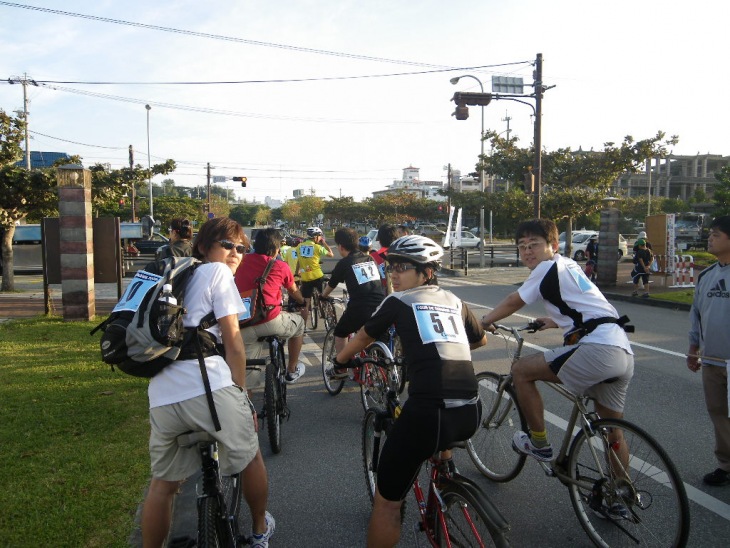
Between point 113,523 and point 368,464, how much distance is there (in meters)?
1.57

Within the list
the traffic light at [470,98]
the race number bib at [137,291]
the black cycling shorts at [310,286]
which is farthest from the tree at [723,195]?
the race number bib at [137,291]

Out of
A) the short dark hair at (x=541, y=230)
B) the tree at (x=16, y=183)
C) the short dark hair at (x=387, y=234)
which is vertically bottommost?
the short dark hair at (x=387, y=234)

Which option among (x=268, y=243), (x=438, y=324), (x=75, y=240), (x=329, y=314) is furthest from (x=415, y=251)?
(x=75, y=240)

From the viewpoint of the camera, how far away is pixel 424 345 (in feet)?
8.52

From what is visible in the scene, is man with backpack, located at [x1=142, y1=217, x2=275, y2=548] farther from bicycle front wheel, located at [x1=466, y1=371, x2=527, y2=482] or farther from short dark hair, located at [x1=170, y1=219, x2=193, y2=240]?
short dark hair, located at [x1=170, y1=219, x2=193, y2=240]

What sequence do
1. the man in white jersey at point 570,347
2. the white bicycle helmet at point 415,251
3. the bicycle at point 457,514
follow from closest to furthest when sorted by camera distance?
the bicycle at point 457,514
the white bicycle helmet at point 415,251
the man in white jersey at point 570,347

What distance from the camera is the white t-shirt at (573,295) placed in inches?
136

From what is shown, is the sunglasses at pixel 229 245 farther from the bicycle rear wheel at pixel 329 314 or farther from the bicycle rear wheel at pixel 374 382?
the bicycle rear wheel at pixel 329 314

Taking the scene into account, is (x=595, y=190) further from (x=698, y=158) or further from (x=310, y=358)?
(x=698, y=158)

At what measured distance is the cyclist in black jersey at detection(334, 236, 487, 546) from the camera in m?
2.52

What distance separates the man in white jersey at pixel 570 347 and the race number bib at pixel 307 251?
6.17 metres

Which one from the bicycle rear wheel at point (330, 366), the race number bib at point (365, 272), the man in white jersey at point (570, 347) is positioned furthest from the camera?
the bicycle rear wheel at point (330, 366)

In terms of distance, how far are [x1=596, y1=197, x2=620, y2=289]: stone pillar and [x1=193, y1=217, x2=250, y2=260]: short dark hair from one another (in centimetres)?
1729

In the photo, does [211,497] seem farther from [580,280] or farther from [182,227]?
[182,227]
